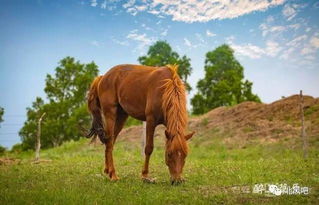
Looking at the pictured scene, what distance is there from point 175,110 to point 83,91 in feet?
153

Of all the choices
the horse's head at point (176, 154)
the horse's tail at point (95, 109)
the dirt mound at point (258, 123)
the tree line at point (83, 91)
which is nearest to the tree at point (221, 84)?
the tree line at point (83, 91)

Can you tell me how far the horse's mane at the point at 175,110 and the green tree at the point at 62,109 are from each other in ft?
132

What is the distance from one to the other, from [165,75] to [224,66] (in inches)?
1715

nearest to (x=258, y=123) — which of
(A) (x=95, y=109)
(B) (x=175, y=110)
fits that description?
(A) (x=95, y=109)

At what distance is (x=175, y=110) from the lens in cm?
770

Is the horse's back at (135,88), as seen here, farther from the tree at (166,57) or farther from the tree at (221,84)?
the tree at (166,57)

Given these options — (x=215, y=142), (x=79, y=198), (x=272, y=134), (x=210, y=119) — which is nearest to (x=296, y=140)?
(x=272, y=134)

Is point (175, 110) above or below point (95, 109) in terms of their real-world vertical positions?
below

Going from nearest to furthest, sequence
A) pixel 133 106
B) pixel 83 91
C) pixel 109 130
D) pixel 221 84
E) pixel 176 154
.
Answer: pixel 176 154
pixel 133 106
pixel 109 130
pixel 221 84
pixel 83 91

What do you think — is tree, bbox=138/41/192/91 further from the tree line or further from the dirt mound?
the dirt mound

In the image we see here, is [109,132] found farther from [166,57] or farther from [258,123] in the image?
[166,57]

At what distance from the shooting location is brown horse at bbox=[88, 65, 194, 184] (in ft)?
24.2

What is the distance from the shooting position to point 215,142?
2489 cm

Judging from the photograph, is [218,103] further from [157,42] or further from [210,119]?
[210,119]
